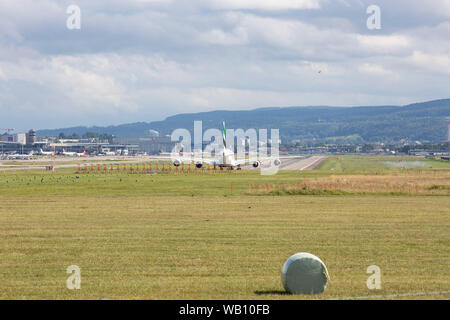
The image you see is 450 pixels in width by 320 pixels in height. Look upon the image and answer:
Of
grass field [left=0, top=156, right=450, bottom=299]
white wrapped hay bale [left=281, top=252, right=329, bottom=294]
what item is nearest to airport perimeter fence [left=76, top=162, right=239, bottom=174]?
grass field [left=0, top=156, right=450, bottom=299]

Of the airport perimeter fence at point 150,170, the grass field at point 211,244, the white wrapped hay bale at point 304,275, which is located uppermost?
the white wrapped hay bale at point 304,275

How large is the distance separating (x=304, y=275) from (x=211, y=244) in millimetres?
9930

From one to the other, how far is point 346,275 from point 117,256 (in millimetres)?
8415

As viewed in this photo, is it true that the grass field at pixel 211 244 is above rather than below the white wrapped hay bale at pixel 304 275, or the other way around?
below

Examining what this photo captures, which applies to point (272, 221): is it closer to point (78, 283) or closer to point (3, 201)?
point (78, 283)

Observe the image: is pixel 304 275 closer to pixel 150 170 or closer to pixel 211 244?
pixel 211 244

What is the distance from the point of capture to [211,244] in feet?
85.0

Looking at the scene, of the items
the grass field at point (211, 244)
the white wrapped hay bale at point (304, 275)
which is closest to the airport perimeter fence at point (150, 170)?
the grass field at point (211, 244)

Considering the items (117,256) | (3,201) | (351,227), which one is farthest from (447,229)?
(3,201)

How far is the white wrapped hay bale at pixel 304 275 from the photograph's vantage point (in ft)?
53.3

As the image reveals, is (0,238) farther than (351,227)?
No

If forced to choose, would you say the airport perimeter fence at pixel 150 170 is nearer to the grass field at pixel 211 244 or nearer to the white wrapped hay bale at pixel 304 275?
the grass field at pixel 211 244

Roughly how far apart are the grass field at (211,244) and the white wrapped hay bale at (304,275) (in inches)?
11.3

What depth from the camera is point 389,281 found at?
18.4 meters
